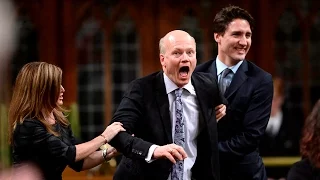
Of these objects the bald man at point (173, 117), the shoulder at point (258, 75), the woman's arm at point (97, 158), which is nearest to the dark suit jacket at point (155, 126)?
the bald man at point (173, 117)

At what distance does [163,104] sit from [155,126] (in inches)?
3.6

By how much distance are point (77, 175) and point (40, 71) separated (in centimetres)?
266

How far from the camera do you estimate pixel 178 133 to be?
307cm

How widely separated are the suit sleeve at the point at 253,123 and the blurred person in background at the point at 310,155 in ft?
0.61

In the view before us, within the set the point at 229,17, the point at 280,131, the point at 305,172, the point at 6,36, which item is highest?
the point at 229,17

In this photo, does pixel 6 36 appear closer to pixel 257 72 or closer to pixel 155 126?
pixel 257 72

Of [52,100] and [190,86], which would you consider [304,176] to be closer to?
[190,86]

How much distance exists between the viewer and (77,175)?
5.64 m

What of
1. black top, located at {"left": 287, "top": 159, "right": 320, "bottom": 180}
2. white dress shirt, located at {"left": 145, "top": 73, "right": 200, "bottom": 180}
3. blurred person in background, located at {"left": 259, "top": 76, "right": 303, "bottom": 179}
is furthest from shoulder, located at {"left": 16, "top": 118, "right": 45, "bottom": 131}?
blurred person in background, located at {"left": 259, "top": 76, "right": 303, "bottom": 179}

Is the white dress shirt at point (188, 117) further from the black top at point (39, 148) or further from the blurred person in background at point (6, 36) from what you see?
the blurred person in background at point (6, 36)

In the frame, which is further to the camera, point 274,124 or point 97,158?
point 274,124

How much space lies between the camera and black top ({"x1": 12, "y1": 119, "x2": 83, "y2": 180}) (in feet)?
10.0

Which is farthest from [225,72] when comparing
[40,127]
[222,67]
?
[40,127]

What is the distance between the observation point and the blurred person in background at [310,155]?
3.33 metres
